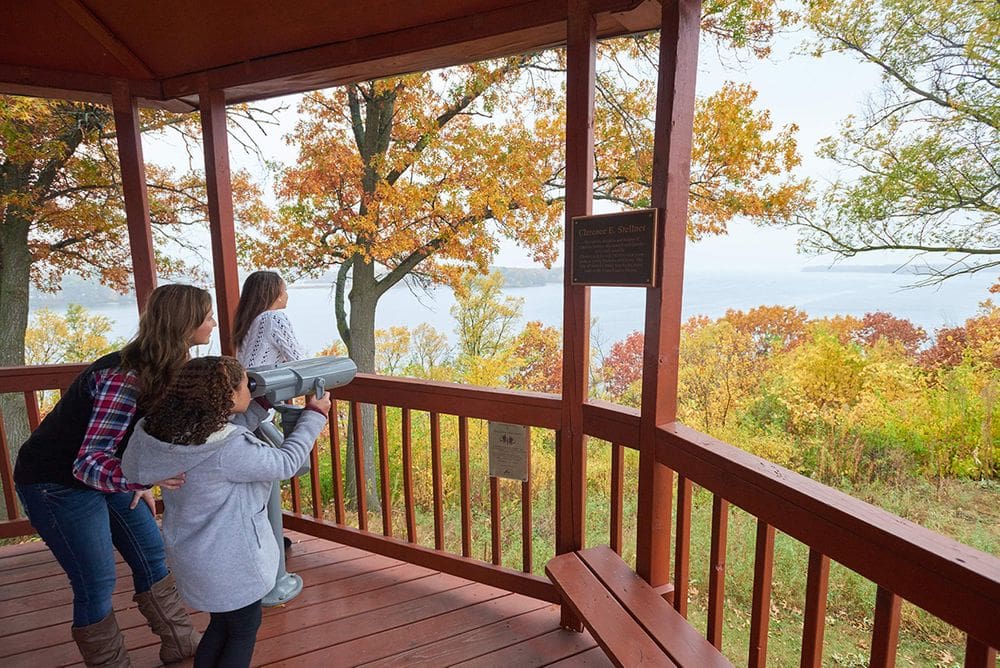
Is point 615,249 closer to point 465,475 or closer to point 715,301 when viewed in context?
point 465,475

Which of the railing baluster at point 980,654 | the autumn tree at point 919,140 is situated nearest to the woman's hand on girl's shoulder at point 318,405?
the railing baluster at point 980,654

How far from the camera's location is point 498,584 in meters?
2.27

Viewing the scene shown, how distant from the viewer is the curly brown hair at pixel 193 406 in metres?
1.23

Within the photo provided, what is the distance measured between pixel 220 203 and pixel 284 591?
74.3 inches

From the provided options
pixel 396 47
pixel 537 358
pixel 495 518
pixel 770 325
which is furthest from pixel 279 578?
pixel 770 325

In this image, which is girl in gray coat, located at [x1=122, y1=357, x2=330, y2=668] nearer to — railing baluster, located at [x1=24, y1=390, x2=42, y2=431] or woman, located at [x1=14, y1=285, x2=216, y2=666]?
woman, located at [x1=14, y1=285, x2=216, y2=666]

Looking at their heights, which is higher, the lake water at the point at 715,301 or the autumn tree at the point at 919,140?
the autumn tree at the point at 919,140

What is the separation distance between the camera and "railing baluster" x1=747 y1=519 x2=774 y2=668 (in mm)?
1400

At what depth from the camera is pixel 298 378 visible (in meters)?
1.65

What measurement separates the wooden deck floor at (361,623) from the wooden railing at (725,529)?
0.33 feet

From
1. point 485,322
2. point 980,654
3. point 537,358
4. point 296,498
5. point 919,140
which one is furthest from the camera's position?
point 485,322

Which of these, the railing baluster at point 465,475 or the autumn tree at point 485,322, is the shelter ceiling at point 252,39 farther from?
the autumn tree at point 485,322

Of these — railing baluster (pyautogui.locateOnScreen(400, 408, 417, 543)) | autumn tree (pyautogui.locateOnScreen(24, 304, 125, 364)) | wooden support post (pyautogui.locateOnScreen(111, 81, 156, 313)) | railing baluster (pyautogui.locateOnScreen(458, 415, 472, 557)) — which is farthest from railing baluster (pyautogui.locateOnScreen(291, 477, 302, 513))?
autumn tree (pyautogui.locateOnScreen(24, 304, 125, 364))

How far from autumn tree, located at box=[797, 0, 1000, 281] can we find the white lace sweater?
214 inches
